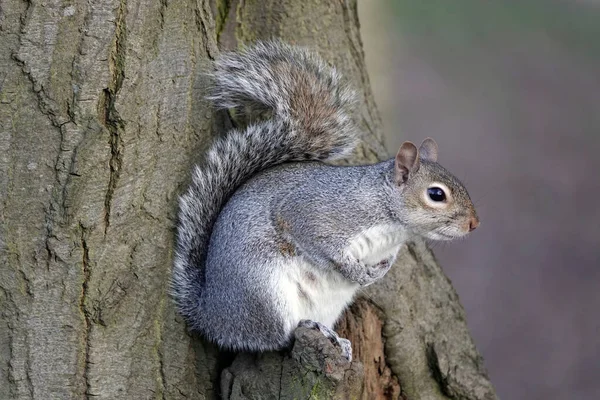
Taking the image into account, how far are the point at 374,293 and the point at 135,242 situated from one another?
2.20 ft

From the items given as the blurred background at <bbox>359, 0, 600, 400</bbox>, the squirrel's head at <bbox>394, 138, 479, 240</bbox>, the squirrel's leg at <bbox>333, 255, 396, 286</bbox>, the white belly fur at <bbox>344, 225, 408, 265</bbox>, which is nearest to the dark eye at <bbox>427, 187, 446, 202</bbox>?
the squirrel's head at <bbox>394, 138, 479, 240</bbox>

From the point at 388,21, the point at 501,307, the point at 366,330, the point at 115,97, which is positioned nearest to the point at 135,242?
the point at 115,97

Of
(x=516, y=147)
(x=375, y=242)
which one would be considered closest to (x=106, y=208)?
(x=375, y=242)

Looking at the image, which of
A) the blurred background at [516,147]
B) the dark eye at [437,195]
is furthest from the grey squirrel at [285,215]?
the blurred background at [516,147]

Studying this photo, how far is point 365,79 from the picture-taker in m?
2.64

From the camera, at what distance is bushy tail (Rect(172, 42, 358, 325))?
2.15 meters

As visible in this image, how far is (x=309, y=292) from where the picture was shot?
214cm

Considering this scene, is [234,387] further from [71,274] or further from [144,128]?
[144,128]

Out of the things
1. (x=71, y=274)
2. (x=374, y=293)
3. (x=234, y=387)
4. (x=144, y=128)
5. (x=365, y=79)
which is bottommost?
(x=234, y=387)

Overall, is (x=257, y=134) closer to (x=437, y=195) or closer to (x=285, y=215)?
(x=285, y=215)

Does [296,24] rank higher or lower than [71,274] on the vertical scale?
higher

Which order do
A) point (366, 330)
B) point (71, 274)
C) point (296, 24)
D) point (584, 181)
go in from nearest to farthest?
point (71, 274), point (366, 330), point (296, 24), point (584, 181)

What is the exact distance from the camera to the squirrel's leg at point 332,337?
6.68 ft

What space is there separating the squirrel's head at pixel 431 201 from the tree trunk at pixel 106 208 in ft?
1.29
